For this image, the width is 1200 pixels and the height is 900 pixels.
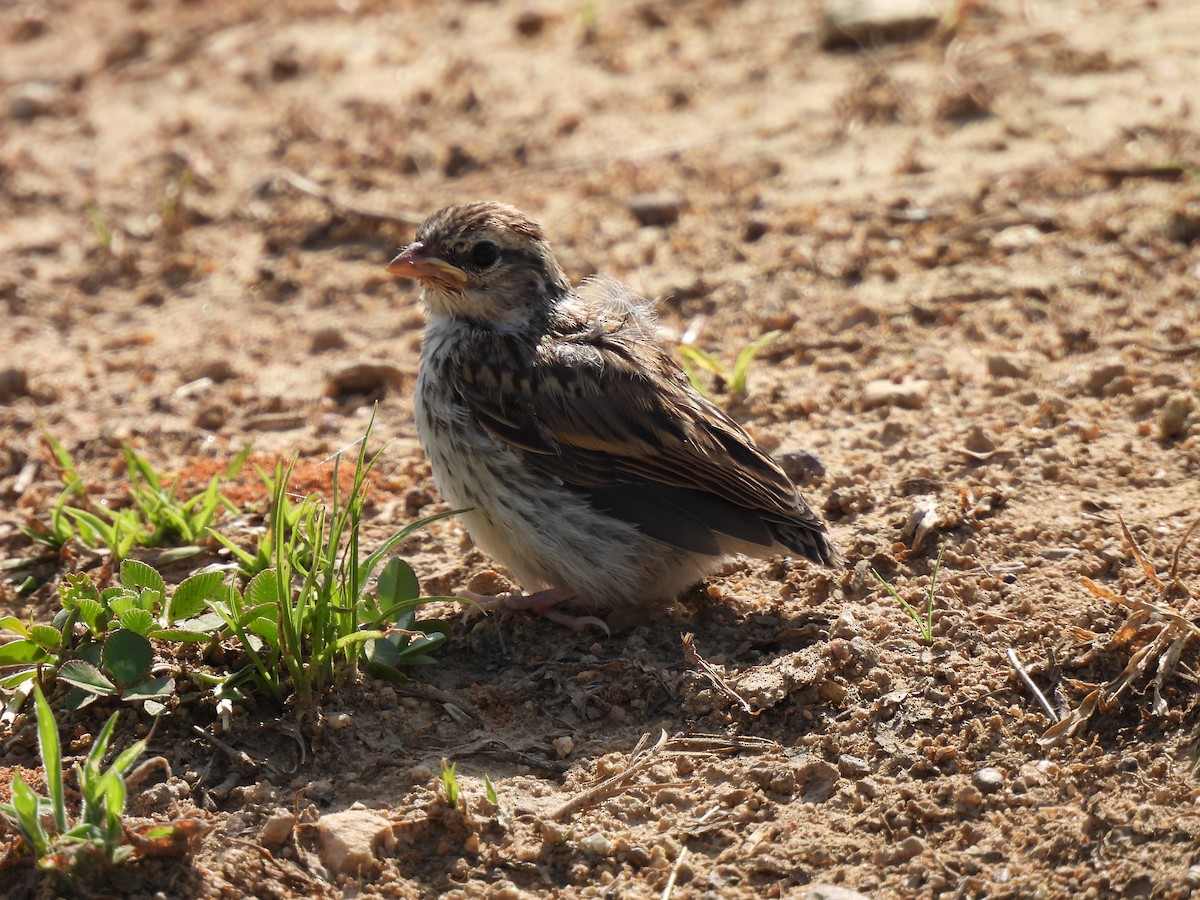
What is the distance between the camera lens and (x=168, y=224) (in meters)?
7.34

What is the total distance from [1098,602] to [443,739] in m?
1.98

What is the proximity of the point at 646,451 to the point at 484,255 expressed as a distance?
103 cm

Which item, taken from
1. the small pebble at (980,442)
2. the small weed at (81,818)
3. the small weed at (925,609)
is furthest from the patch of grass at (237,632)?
the small pebble at (980,442)

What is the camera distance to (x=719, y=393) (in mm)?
5715

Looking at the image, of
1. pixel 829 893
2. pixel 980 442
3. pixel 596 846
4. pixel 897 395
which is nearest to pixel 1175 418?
pixel 980 442

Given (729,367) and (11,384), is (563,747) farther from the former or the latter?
(11,384)

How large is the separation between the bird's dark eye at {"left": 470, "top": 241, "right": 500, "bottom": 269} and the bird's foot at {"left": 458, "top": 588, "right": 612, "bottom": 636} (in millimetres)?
1215

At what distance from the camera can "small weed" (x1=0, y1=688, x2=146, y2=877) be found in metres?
3.23

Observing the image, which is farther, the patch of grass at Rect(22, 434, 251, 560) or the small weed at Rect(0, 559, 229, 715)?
the patch of grass at Rect(22, 434, 251, 560)

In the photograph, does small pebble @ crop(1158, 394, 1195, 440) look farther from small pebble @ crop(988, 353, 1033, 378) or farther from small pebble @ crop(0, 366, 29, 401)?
small pebble @ crop(0, 366, 29, 401)

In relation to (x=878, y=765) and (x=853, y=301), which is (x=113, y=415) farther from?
(x=878, y=765)

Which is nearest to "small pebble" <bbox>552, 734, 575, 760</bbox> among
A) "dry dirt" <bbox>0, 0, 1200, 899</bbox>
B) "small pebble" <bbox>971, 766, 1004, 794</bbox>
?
"dry dirt" <bbox>0, 0, 1200, 899</bbox>

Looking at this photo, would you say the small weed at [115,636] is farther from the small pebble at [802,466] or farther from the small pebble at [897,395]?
the small pebble at [897,395]

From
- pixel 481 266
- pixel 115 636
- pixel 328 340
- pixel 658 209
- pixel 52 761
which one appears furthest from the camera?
pixel 658 209
